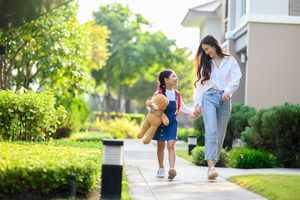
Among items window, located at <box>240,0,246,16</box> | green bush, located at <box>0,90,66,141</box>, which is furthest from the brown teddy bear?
window, located at <box>240,0,246,16</box>

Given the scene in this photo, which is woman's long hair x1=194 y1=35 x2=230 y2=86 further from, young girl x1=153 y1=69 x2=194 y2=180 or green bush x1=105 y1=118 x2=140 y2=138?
green bush x1=105 y1=118 x2=140 y2=138

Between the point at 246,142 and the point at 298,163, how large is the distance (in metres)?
1.47

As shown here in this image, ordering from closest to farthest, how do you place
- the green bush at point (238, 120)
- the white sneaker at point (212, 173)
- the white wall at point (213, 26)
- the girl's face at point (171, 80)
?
1. the white sneaker at point (212, 173)
2. the girl's face at point (171, 80)
3. the green bush at point (238, 120)
4. the white wall at point (213, 26)

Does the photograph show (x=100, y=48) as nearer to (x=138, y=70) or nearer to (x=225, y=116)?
(x=138, y=70)

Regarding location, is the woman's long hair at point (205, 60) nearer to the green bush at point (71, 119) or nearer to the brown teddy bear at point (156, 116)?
the brown teddy bear at point (156, 116)

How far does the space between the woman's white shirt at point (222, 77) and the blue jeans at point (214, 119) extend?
3.2 inches

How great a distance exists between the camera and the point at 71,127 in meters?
22.4

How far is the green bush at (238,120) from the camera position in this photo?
52.5 ft

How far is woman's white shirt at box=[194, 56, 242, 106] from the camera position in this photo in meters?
8.69

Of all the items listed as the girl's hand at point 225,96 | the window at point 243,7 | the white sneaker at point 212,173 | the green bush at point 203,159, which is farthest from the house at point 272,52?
the white sneaker at point 212,173

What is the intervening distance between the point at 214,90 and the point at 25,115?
14.2ft

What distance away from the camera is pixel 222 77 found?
874 centimetres

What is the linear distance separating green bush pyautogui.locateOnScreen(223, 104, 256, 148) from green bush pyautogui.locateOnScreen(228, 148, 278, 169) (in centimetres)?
409

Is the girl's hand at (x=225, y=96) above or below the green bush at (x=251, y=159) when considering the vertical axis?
above
